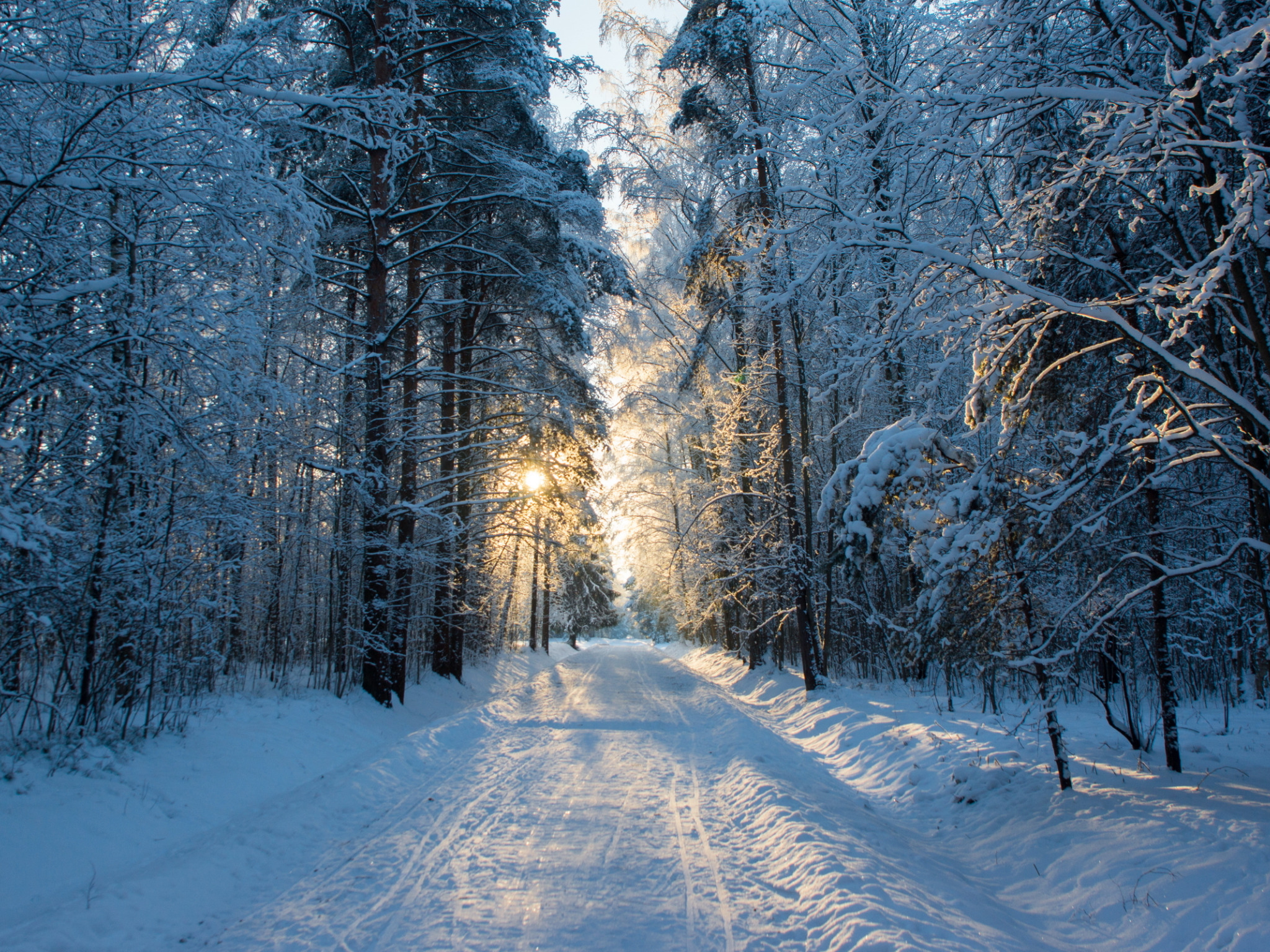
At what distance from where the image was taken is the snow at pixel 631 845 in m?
3.71

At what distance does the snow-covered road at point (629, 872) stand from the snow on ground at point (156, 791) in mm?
1027

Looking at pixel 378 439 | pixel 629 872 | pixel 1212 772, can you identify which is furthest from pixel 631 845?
pixel 378 439

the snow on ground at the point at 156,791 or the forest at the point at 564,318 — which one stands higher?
the forest at the point at 564,318

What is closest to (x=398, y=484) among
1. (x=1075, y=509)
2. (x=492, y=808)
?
(x=492, y=808)

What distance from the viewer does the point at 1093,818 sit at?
499 centimetres

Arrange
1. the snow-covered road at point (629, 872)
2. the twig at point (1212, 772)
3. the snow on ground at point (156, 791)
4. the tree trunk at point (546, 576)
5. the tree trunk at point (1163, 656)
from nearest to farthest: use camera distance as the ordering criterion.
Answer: the snow-covered road at point (629, 872)
the snow on ground at point (156, 791)
the twig at point (1212, 772)
the tree trunk at point (1163, 656)
the tree trunk at point (546, 576)

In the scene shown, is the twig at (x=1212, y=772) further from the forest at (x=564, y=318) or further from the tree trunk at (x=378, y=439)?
the tree trunk at (x=378, y=439)

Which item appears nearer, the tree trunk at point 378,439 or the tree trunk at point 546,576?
the tree trunk at point 378,439

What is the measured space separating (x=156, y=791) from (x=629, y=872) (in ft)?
13.3

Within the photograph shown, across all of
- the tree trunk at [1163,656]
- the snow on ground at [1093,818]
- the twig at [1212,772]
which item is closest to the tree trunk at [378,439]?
the snow on ground at [1093,818]

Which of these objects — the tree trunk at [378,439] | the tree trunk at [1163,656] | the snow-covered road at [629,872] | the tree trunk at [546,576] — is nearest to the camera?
the snow-covered road at [629,872]

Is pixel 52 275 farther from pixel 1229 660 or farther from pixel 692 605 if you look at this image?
pixel 692 605

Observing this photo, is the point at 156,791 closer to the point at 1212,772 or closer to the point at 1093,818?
the point at 1093,818

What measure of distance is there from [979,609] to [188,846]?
6422 millimetres
